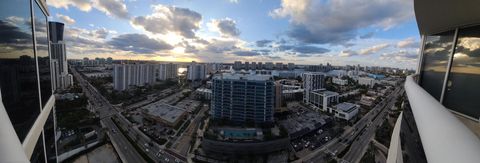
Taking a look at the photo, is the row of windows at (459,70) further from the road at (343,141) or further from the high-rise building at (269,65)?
the high-rise building at (269,65)

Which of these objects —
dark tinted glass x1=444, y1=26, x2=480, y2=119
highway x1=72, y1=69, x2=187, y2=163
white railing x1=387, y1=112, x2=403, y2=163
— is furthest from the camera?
highway x1=72, y1=69, x2=187, y2=163

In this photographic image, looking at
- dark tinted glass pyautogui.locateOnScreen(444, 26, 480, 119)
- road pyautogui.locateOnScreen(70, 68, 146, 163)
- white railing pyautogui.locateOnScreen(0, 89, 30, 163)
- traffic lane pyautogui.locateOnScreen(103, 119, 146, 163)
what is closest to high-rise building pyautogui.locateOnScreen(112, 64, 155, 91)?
road pyautogui.locateOnScreen(70, 68, 146, 163)

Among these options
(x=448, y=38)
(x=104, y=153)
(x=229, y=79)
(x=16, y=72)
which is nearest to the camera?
(x=16, y=72)

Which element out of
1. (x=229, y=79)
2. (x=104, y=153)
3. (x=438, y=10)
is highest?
(x=438, y=10)

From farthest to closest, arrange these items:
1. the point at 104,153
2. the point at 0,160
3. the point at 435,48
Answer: the point at 104,153 < the point at 435,48 < the point at 0,160

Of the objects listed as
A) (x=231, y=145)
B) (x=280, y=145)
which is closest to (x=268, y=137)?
(x=280, y=145)

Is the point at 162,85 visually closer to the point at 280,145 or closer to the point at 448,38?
the point at 280,145

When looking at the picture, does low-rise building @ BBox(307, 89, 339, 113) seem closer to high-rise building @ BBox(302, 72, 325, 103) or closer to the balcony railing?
high-rise building @ BBox(302, 72, 325, 103)
